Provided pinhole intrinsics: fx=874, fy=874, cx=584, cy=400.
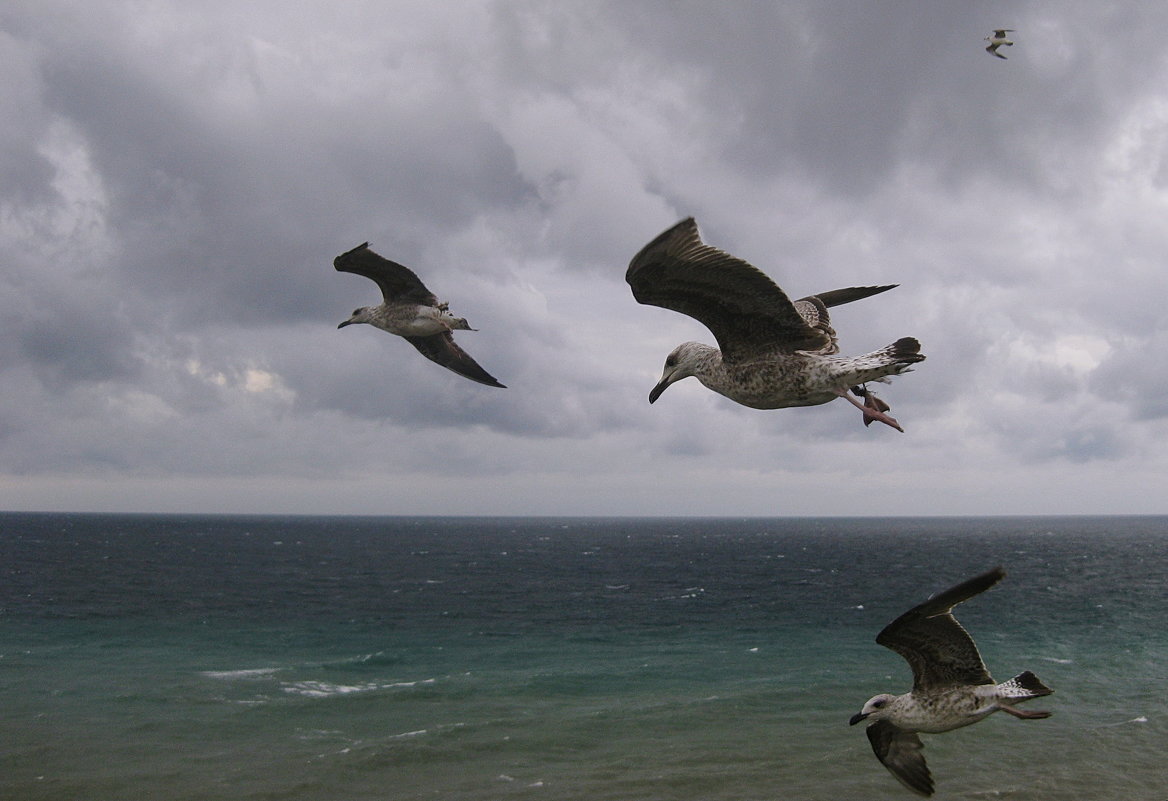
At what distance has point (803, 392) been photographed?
23.5 feet

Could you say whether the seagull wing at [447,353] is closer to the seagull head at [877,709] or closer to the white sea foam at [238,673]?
the seagull head at [877,709]

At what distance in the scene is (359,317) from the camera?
1115 centimetres

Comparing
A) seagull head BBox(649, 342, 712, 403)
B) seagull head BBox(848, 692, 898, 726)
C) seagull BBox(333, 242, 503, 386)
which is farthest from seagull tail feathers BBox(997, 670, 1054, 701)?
seagull BBox(333, 242, 503, 386)

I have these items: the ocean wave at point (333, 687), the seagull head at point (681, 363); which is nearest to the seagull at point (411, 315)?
the seagull head at point (681, 363)

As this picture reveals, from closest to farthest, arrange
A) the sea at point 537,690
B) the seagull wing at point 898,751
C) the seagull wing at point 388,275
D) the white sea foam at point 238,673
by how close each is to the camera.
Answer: the seagull wing at point 388,275 < the seagull wing at point 898,751 < the sea at point 537,690 < the white sea foam at point 238,673

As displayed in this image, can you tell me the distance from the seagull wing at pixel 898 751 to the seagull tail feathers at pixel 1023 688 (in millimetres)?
1784

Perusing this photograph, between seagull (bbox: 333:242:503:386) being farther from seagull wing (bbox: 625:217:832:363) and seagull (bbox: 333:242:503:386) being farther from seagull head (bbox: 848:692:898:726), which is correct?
seagull head (bbox: 848:692:898:726)

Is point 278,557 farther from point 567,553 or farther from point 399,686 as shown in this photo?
point 399,686

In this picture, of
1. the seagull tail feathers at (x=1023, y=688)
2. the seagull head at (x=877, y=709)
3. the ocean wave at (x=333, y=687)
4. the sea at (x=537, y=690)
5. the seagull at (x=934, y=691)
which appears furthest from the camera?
the ocean wave at (x=333, y=687)

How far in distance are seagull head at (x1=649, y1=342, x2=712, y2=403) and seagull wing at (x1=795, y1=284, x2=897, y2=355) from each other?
103 centimetres

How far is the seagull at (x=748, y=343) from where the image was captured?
6.55 meters

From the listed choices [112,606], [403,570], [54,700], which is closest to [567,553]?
[403,570]

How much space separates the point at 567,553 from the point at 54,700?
10773 cm

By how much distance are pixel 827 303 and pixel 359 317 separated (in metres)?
5.77
